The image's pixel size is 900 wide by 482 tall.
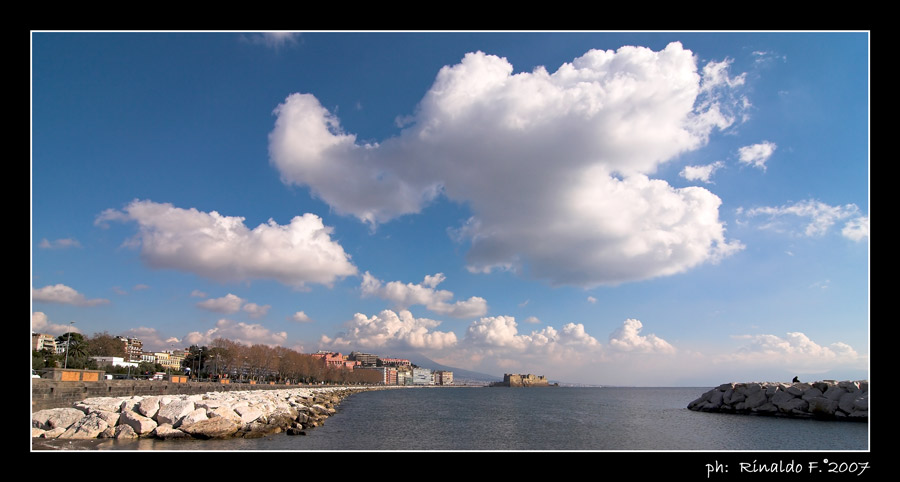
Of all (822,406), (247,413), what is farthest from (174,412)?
(822,406)

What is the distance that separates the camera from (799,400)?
46.9 meters

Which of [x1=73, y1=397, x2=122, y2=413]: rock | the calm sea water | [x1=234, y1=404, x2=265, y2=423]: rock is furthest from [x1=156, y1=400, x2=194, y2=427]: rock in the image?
[x1=234, y1=404, x2=265, y2=423]: rock

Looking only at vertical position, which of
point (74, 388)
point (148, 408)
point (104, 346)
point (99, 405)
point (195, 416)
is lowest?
point (104, 346)

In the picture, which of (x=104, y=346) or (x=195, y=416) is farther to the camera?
(x=104, y=346)

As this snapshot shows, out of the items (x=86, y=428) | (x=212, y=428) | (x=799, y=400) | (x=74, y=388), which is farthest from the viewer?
(x=799, y=400)

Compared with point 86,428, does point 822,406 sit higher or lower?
lower

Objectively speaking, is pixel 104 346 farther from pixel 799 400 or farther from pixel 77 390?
pixel 799 400

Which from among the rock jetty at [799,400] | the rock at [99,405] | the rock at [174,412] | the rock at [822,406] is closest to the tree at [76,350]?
the rock at [99,405]

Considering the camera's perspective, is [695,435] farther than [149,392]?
No
